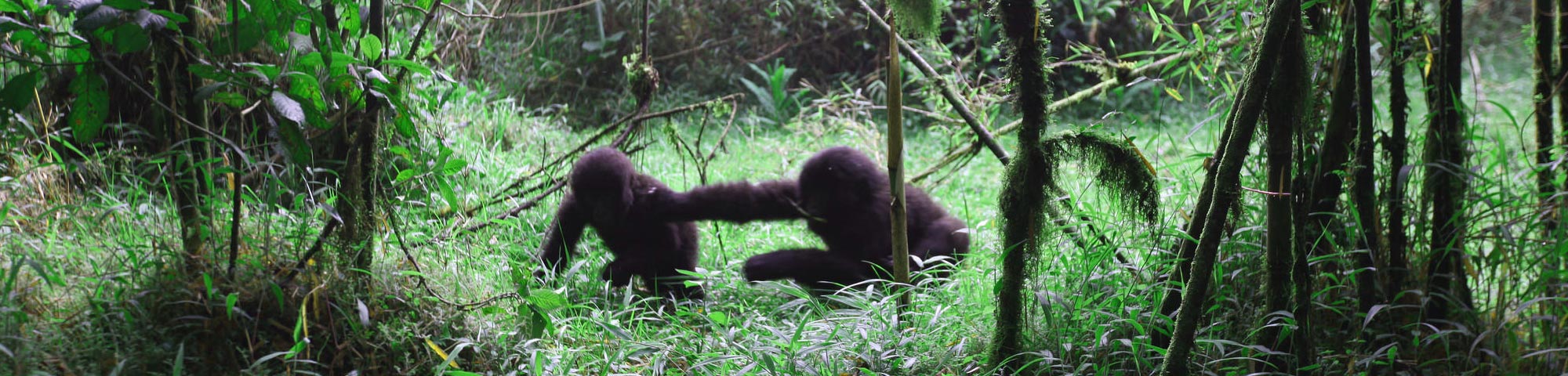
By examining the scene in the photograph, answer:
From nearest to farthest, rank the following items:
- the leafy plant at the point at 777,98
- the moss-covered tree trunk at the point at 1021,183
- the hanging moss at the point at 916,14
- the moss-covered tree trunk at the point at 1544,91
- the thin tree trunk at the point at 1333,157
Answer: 1. the moss-covered tree trunk at the point at 1021,183
2. the hanging moss at the point at 916,14
3. the thin tree trunk at the point at 1333,157
4. the moss-covered tree trunk at the point at 1544,91
5. the leafy plant at the point at 777,98

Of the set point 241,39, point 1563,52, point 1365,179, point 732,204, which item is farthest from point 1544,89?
point 241,39

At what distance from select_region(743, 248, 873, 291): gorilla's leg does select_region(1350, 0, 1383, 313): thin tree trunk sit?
1871mm

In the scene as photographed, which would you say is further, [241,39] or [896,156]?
[896,156]

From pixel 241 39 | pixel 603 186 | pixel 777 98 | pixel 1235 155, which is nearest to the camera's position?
pixel 1235 155

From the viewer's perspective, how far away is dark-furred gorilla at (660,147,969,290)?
13.7 feet

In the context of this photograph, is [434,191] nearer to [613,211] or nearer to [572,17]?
[613,211]

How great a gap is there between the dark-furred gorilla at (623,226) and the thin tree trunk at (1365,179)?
2321mm

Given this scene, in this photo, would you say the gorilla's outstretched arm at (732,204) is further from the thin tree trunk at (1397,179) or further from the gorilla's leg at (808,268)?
the thin tree trunk at (1397,179)

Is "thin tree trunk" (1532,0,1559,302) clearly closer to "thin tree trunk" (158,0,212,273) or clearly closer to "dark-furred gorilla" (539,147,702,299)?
"dark-furred gorilla" (539,147,702,299)

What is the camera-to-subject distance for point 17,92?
2.27 m

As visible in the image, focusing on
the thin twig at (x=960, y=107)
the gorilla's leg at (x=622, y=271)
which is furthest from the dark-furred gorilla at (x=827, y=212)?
the thin twig at (x=960, y=107)

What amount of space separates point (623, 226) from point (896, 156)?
72.7 inches

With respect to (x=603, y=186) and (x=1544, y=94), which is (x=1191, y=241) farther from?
(x=603, y=186)

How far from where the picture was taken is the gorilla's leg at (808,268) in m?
4.11
